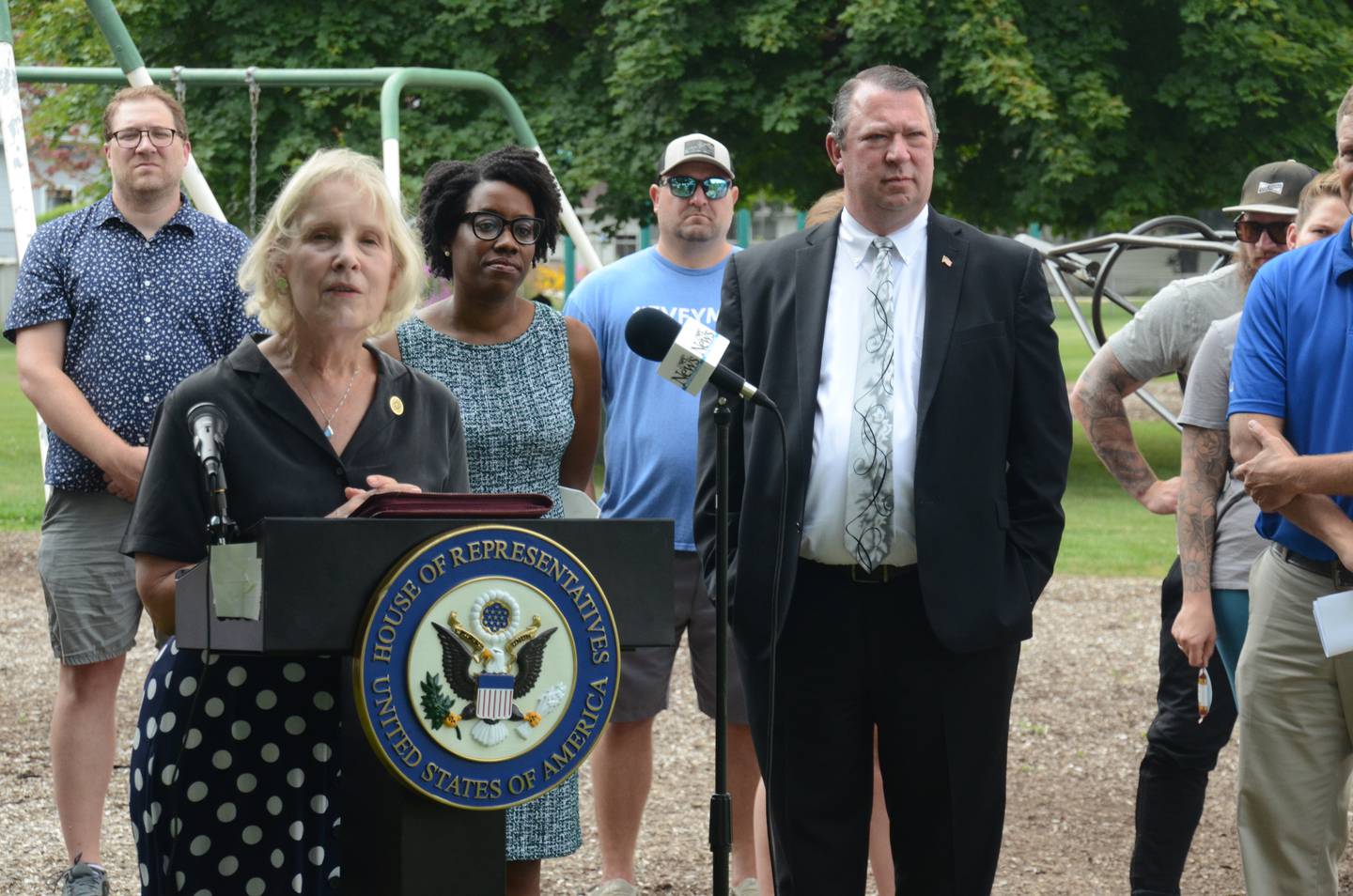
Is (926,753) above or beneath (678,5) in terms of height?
beneath

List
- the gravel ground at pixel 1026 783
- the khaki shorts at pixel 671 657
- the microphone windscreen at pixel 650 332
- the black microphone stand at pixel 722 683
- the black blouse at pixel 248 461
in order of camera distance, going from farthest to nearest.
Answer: the gravel ground at pixel 1026 783 → the khaki shorts at pixel 671 657 → the microphone windscreen at pixel 650 332 → the black microphone stand at pixel 722 683 → the black blouse at pixel 248 461

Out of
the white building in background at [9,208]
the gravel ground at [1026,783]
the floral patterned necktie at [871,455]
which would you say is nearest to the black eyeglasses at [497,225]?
the floral patterned necktie at [871,455]

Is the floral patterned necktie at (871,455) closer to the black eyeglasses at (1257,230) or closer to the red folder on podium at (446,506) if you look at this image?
the red folder on podium at (446,506)

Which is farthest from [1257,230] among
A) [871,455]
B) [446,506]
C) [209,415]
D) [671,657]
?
[209,415]

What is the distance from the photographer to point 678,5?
60.1 ft

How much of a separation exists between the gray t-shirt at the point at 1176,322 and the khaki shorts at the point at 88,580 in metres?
3.05

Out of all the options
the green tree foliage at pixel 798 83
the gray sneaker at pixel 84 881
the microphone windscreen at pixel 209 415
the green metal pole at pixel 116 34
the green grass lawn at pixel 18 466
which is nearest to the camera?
the microphone windscreen at pixel 209 415

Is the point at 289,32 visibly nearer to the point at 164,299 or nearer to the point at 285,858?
the point at 164,299

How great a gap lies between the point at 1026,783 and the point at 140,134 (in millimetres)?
4150

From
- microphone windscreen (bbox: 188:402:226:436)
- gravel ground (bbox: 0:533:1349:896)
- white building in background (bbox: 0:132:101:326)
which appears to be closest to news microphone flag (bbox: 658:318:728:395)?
microphone windscreen (bbox: 188:402:226:436)

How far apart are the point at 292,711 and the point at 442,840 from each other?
20.8 inches

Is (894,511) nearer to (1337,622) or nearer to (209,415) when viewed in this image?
(1337,622)

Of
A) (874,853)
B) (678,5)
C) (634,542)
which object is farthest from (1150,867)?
(678,5)

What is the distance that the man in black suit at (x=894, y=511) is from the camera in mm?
3645
